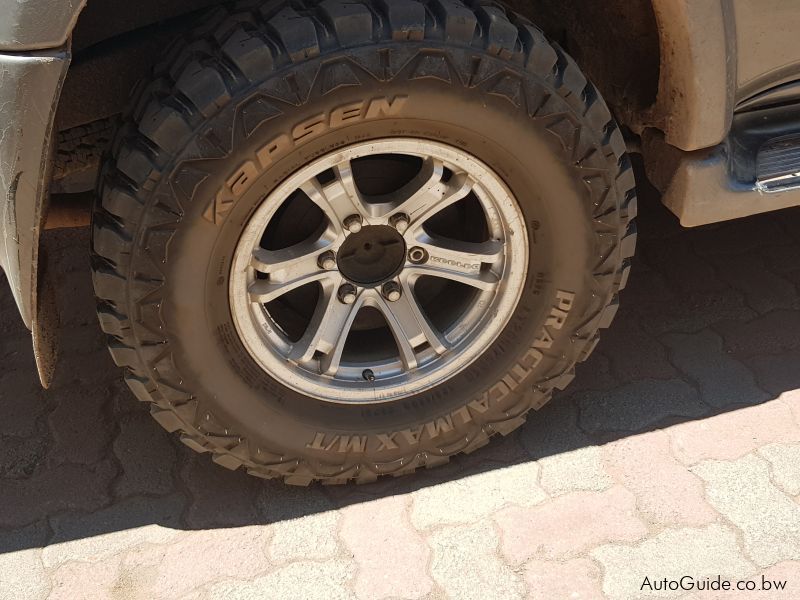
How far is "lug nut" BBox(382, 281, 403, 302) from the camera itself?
7.54 ft

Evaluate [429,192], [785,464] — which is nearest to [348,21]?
[429,192]

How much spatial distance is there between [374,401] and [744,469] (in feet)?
3.55

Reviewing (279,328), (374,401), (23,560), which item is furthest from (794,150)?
(23,560)

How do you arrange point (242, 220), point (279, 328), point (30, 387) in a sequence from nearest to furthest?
point (242, 220) < point (279, 328) < point (30, 387)

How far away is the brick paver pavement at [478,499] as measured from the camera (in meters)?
2.20

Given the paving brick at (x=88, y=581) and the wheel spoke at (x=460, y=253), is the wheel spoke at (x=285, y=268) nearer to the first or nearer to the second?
the wheel spoke at (x=460, y=253)

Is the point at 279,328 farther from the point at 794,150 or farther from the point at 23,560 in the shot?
the point at 794,150

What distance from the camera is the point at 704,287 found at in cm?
317

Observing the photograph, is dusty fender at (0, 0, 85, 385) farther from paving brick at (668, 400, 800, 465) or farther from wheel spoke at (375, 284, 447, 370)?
paving brick at (668, 400, 800, 465)

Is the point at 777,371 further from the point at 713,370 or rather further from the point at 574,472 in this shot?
the point at 574,472

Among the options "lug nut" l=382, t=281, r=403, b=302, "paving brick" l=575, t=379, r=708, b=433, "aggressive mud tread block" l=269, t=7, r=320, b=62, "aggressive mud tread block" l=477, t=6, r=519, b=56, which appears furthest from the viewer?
"paving brick" l=575, t=379, r=708, b=433

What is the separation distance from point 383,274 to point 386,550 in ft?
2.42

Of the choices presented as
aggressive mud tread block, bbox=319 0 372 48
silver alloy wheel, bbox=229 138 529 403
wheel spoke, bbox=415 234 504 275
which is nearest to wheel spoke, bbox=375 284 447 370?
silver alloy wheel, bbox=229 138 529 403

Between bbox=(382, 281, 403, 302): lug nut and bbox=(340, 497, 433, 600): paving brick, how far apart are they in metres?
0.59
